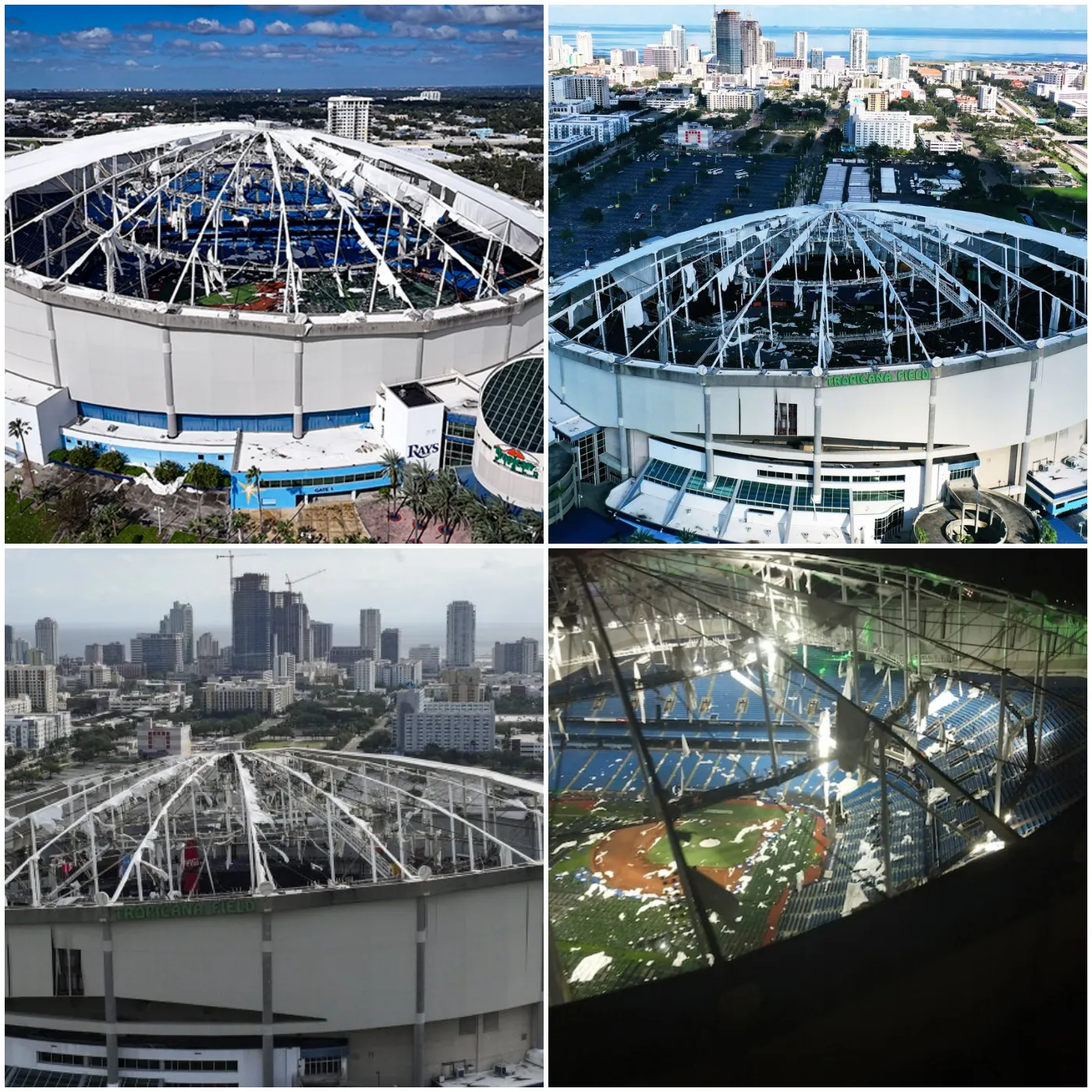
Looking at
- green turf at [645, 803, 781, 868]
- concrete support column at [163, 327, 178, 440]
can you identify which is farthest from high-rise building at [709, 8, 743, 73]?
green turf at [645, 803, 781, 868]

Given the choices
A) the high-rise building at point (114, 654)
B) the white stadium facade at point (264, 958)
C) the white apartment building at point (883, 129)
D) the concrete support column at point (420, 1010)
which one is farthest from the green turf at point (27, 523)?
the white apartment building at point (883, 129)

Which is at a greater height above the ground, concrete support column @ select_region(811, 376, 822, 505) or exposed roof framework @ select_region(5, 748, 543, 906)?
concrete support column @ select_region(811, 376, 822, 505)

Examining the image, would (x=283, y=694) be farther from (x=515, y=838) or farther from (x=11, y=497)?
(x=11, y=497)

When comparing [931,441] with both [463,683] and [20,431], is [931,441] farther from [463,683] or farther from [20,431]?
[20,431]

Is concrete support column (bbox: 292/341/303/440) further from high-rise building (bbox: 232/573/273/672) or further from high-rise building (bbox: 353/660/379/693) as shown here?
high-rise building (bbox: 353/660/379/693)

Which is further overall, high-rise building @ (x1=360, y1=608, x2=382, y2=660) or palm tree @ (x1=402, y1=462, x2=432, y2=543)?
palm tree @ (x1=402, y1=462, x2=432, y2=543)

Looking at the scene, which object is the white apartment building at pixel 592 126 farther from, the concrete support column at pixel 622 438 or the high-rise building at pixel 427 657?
the high-rise building at pixel 427 657

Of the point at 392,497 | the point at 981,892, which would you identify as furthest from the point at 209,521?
the point at 981,892
